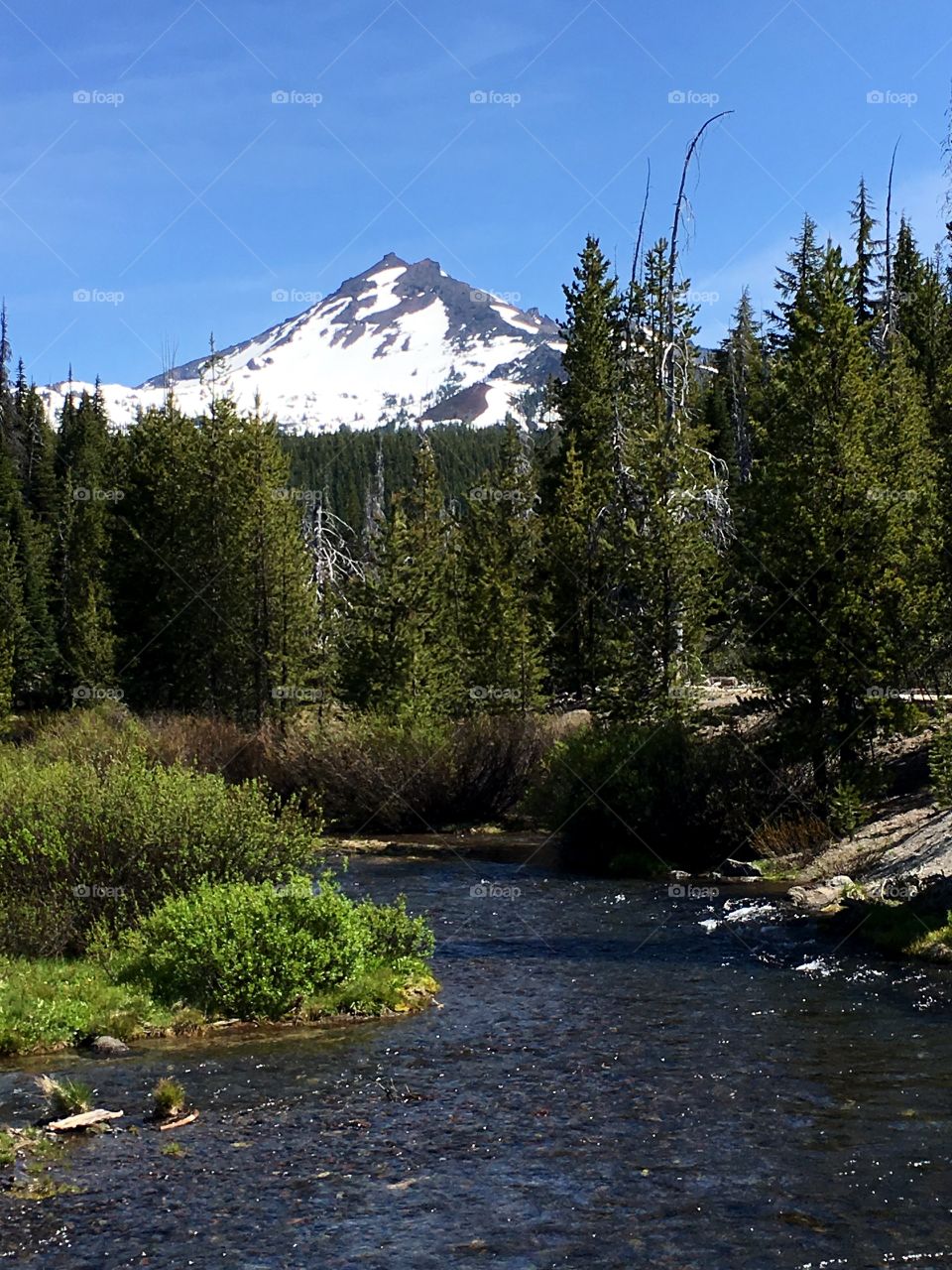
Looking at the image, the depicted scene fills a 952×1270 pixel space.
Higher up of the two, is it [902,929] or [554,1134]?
[902,929]

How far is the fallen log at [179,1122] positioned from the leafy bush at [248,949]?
3317mm

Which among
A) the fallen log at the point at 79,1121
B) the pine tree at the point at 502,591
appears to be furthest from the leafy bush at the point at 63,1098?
the pine tree at the point at 502,591

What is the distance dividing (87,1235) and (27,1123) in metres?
2.53

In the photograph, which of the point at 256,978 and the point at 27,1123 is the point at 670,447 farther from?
the point at 27,1123

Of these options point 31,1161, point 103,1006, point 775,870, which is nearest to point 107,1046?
point 103,1006

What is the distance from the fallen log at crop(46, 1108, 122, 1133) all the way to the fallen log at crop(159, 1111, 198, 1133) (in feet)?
1.69

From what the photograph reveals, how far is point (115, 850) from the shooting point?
17891 millimetres

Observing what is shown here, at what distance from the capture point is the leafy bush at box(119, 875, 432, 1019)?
15453 millimetres

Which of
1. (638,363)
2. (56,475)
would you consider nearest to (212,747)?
(638,363)

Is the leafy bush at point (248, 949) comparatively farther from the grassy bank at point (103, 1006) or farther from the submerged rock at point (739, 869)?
the submerged rock at point (739, 869)

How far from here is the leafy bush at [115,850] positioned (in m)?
17.4

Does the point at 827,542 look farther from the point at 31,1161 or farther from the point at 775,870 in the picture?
the point at 31,1161

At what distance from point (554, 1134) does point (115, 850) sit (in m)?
8.47

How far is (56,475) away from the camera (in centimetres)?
11019
